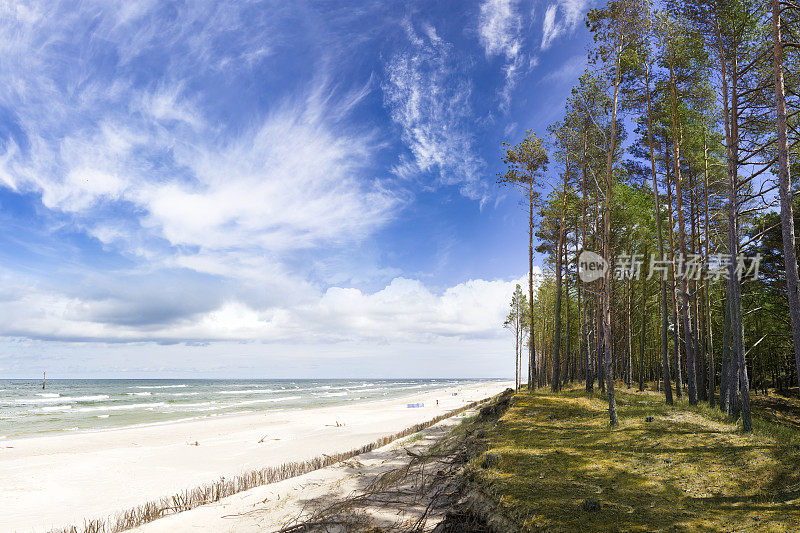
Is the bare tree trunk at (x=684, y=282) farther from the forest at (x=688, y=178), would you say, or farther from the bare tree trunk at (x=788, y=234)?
the bare tree trunk at (x=788, y=234)

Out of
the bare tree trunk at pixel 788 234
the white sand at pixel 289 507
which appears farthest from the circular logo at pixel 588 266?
the white sand at pixel 289 507

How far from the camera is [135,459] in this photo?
19438 millimetres

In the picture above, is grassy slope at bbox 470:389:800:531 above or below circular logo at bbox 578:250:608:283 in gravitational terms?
below

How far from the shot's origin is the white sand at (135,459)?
1297 cm

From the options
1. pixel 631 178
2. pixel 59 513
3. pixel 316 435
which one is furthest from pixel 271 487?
pixel 631 178

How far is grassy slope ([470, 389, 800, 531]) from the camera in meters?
5.18

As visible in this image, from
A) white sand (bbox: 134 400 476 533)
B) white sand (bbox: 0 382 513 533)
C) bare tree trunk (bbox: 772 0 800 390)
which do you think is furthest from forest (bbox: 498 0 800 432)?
white sand (bbox: 0 382 513 533)

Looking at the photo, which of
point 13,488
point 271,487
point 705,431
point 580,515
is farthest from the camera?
point 13,488

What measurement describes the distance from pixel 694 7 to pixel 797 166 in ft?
Result: 29.1

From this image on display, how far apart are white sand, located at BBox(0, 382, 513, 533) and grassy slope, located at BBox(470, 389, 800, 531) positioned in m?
12.6

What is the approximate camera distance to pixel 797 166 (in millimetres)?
16641

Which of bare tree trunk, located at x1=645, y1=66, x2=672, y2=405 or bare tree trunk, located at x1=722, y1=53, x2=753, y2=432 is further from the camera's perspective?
bare tree trunk, located at x1=645, y1=66, x2=672, y2=405

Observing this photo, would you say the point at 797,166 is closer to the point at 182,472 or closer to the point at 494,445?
the point at 494,445

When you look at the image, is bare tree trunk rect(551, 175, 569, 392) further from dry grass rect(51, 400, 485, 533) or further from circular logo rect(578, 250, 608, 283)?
dry grass rect(51, 400, 485, 533)
